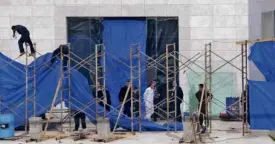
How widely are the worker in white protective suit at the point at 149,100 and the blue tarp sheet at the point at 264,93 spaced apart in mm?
4946

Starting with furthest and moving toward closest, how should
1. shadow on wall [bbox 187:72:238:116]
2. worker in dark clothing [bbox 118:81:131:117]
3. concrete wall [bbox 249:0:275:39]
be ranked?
Answer: 1. shadow on wall [bbox 187:72:238:116]
2. concrete wall [bbox 249:0:275:39]
3. worker in dark clothing [bbox 118:81:131:117]

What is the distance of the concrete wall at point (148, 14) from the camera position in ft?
74.7

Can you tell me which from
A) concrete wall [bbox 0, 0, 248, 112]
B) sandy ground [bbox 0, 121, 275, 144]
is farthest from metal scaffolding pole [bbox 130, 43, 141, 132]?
concrete wall [bbox 0, 0, 248, 112]

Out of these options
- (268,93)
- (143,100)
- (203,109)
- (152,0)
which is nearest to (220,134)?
(203,109)

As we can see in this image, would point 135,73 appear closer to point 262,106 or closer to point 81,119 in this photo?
point 81,119

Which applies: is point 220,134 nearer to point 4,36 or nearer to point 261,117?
point 261,117

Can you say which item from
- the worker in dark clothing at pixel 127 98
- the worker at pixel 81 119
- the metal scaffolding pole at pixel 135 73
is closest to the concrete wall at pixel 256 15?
the metal scaffolding pole at pixel 135 73

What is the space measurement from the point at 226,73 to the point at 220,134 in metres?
5.46

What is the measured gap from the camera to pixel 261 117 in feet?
54.9

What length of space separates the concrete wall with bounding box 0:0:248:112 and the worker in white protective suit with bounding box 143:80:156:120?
2179 mm

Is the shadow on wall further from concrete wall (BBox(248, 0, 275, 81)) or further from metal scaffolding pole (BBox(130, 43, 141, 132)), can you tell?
metal scaffolding pole (BBox(130, 43, 141, 132))

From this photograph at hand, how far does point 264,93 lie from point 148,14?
26.6ft

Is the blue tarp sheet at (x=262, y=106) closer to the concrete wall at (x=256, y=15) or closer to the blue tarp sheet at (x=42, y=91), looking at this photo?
the concrete wall at (x=256, y=15)

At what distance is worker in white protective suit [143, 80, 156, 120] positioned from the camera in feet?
67.7
